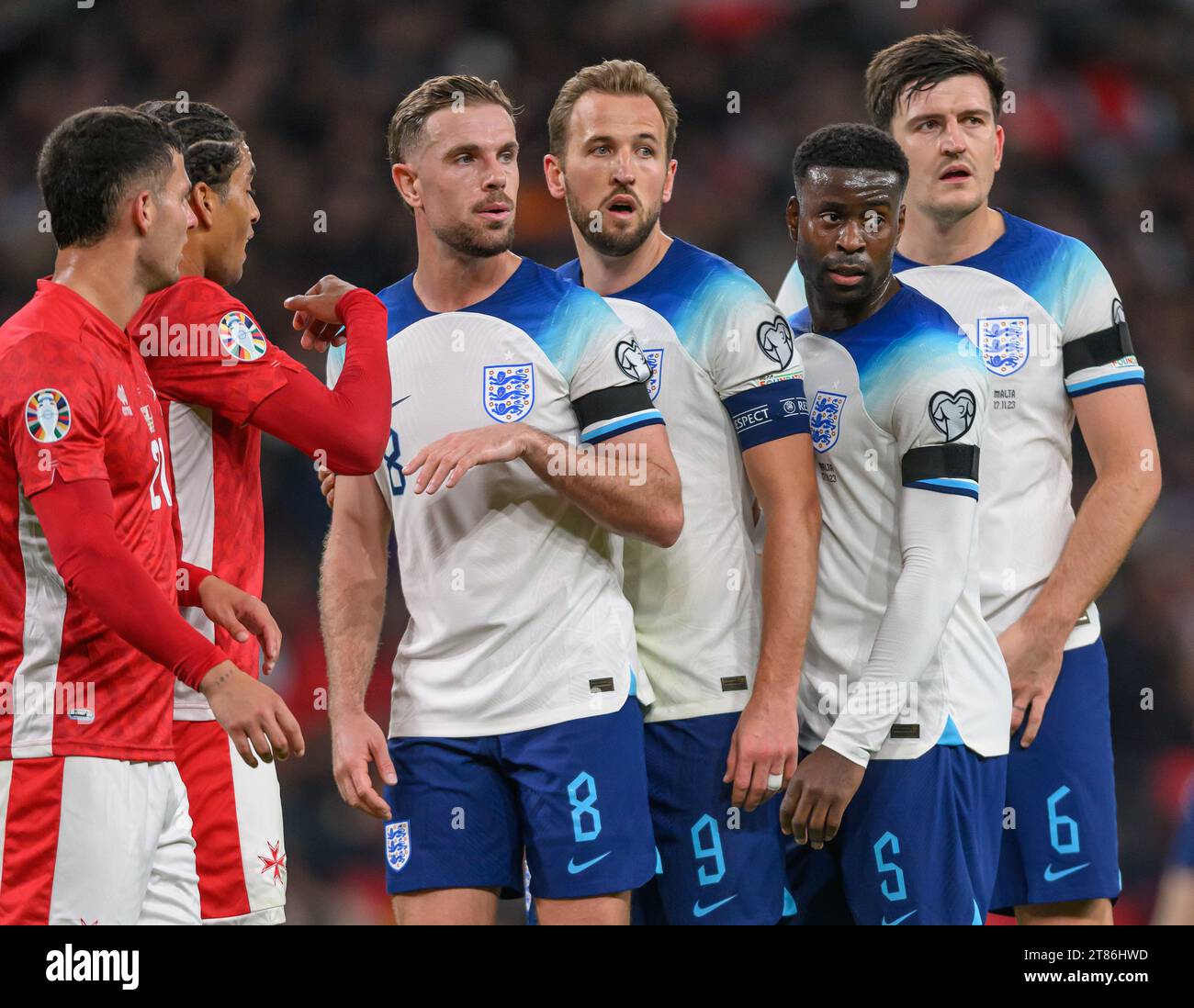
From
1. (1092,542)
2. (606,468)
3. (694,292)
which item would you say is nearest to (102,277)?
(606,468)

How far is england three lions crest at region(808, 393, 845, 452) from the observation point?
349 cm

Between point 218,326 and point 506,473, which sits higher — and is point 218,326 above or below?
above

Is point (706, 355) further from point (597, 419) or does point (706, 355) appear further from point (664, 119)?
point (664, 119)

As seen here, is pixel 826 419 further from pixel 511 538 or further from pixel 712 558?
pixel 511 538

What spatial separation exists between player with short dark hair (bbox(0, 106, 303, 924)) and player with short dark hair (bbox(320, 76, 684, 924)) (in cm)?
47

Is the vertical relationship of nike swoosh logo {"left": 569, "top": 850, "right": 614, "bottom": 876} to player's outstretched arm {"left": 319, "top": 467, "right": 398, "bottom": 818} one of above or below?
below

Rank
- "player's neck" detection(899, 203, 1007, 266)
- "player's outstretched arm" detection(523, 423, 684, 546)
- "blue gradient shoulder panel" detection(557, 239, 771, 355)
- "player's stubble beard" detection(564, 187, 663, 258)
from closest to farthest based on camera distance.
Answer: "player's outstretched arm" detection(523, 423, 684, 546) < "blue gradient shoulder panel" detection(557, 239, 771, 355) < "player's stubble beard" detection(564, 187, 663, 258) < "player's neck" detection(899, 203, 1007, 266)

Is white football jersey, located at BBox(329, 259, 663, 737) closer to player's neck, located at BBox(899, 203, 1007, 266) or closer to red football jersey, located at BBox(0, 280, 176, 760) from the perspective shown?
red football jersey, located at BBox(0, 280, 176, 760)

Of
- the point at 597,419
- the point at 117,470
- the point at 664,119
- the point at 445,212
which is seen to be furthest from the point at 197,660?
the point at 664,119

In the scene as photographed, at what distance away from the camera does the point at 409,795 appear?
11.0ft

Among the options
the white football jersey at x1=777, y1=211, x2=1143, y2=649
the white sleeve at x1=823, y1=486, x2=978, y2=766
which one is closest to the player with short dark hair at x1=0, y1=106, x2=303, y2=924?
the white sleeve at x1=823, y1=486, x2=978, y2=766

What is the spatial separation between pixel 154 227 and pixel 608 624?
1.23 m

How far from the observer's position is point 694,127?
715 centimetres

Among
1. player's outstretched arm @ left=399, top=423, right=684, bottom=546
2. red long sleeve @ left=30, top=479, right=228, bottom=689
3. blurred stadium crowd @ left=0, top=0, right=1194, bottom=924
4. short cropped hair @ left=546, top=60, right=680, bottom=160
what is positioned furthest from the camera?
blurred stadium crowd @ left=0, top=0, right=1194, bottom=924
